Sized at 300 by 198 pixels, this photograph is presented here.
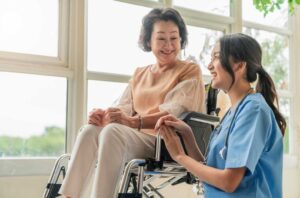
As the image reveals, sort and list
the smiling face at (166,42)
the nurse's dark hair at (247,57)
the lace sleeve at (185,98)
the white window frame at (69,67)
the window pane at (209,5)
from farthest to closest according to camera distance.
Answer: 1. the window pane at (209,5)
2. the white window frame at (69,67)
3. the smiling face at (166,42)
4. the lace sleeve at (185,98)
5. the nurse's dark hair at (247,57)

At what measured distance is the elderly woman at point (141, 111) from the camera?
62.3 inches

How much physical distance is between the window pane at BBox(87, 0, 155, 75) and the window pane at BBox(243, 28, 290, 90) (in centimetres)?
136

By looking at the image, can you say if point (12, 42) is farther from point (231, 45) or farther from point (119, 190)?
point (231, 45)

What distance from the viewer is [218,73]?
140 centimetres

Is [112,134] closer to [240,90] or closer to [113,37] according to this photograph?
[240,90]

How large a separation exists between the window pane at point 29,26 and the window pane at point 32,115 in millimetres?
175

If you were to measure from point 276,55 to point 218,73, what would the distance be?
2.76m

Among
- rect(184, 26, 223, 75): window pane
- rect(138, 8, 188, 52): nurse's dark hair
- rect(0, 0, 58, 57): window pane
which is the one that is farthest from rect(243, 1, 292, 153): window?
rect(0, 0, 58, 57): window pane

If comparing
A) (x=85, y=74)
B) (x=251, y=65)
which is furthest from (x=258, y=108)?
(x=85, y=74)

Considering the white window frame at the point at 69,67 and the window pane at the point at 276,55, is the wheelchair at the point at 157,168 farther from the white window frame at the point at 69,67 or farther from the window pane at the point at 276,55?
the window pane at the point at 276,55

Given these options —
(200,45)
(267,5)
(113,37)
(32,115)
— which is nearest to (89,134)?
(32,115)

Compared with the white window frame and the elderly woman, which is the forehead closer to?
the elderly woman

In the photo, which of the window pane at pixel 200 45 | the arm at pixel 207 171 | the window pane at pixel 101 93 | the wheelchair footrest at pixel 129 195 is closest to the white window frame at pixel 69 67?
the window pane at pixel 101 93

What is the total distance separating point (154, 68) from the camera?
7.11ft
